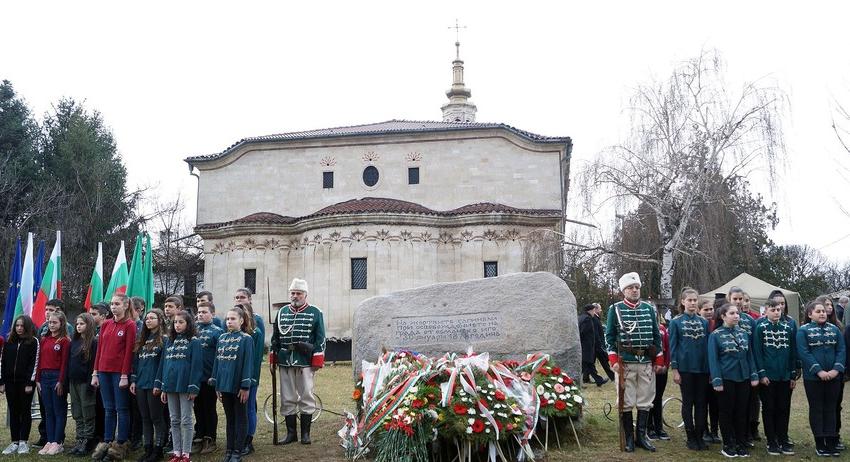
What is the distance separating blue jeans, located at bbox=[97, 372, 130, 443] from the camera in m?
8.85

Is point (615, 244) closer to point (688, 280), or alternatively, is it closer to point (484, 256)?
point (688, 280)

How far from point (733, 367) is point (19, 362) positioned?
867cm

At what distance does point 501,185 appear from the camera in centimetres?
3122

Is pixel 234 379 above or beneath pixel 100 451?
above

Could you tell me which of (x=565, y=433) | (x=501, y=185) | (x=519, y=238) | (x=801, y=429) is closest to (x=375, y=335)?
(x=565, y=433)

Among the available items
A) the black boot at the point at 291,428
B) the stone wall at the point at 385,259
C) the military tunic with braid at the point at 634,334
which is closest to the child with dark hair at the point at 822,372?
the military tunic with braid at the point at 634,334

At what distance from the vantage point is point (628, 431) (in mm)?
8633

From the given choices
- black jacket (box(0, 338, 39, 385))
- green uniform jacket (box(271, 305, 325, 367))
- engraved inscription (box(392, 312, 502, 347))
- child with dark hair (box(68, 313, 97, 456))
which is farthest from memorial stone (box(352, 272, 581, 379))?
black jacket (box(0, 338, 39, 385))

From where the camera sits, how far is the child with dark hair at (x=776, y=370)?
851 cm

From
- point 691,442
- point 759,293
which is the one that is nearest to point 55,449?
point 691,442

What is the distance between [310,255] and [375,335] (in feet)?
65.1

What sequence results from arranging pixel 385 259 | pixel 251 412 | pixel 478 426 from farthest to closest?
pixel 385 259 → pixel 251 412 → pixel 478 426

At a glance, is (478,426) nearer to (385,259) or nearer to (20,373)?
(20,373)

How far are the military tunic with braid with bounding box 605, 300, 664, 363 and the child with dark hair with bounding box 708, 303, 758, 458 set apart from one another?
632 millimetres
